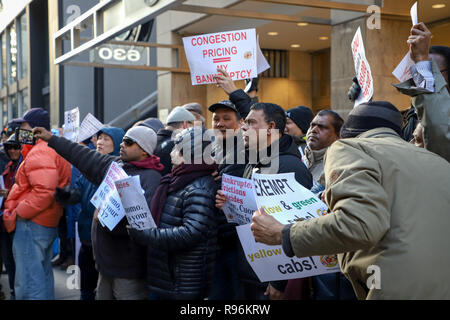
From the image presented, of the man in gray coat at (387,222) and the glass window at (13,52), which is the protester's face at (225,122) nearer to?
the man in gray coat at (387,222)

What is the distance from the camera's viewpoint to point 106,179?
13.6 feet

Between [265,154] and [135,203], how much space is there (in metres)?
0.96

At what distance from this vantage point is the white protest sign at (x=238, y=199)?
3396 mm

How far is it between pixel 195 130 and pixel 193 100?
8805mm

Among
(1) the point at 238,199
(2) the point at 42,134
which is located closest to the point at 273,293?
(1) the point at 238,199

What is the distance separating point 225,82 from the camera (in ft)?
14.8

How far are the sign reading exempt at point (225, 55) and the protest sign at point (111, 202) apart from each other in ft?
3.93

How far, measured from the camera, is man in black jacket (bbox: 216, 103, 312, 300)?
11.7 ft

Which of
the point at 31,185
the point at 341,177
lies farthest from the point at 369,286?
the point at 31,185

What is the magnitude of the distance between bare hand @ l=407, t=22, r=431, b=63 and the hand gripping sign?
865mm

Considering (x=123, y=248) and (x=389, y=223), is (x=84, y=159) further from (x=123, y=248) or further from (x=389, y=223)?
(x=389, y=223)

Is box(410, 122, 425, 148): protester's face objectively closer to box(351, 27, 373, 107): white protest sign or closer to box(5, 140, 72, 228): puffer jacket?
box(351, 27, 373, 107): white protest sign

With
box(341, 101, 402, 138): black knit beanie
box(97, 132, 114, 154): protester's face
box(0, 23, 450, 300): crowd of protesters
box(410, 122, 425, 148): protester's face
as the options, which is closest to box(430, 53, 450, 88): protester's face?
box(0, 23, 450, 300): crowd of protesters
